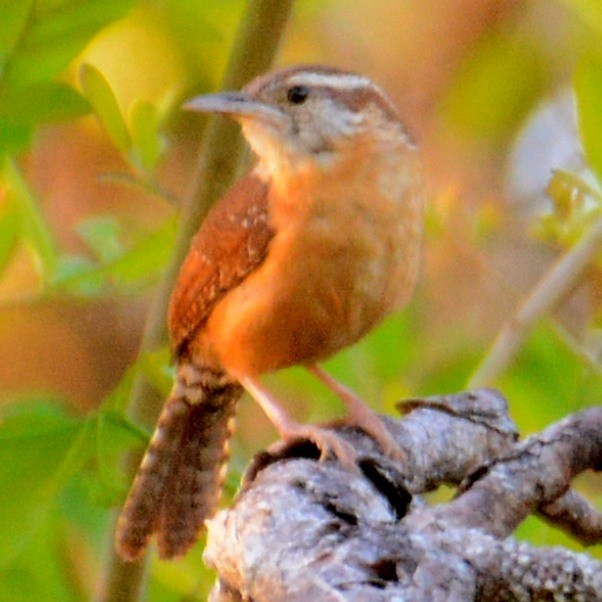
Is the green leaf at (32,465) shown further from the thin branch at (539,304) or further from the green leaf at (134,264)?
the thin branch at (539,304)

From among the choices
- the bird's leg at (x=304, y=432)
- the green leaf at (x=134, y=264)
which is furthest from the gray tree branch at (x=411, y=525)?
the green leaf at (x=134, y=264)

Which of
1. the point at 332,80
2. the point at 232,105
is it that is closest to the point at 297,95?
the point at 332,80

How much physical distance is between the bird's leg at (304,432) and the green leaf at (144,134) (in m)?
0.43

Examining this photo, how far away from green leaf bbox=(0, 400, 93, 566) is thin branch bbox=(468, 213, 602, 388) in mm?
712

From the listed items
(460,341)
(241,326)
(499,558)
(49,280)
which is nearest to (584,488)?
(460,341)

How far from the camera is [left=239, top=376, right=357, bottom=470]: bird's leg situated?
5.47 ft

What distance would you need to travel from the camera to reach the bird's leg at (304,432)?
1.67 metres

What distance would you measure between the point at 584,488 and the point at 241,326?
105cm

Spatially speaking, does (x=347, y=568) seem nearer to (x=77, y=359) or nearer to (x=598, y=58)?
(x=598, y=58)

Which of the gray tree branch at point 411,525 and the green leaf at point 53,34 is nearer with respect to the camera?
the gray tree branch at point 411,525

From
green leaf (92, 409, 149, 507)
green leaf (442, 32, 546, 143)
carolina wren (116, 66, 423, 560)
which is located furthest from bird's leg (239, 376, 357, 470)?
green leaf (442, 32, 546, 143)

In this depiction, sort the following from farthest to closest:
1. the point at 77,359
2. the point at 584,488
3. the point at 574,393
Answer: the point at 77,359
the point at 584,488
the point at 574,393

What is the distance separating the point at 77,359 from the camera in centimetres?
465

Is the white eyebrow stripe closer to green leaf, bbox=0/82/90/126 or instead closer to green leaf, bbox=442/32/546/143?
green leaf, bbox=0/82/90/126
